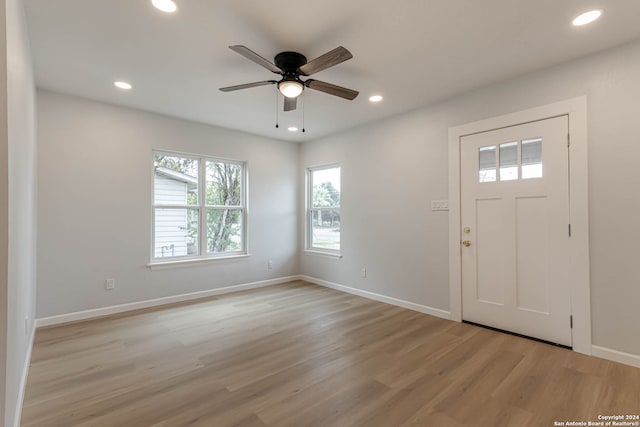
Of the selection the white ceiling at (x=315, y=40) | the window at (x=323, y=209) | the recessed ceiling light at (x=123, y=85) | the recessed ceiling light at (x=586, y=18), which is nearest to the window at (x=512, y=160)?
the white ceiling at (x=315, y=40)

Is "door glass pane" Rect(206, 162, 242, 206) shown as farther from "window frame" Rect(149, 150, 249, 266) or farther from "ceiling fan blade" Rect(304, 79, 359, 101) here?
"ceiling fan blade" Rect(304, 79, 359, 101)

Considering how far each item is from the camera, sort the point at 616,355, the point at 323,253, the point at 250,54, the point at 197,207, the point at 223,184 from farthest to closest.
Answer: the point at 323,253 → the point at 223,184 → the point at 197,207 → the point at 616,355 → the point at 250,54

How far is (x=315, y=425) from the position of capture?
1723mm

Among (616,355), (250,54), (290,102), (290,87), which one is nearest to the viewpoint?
(250,54)

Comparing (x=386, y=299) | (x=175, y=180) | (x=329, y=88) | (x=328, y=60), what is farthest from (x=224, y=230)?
(x=328, y=60)

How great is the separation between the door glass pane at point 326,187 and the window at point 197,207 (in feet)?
4.15

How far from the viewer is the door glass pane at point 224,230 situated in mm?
4625

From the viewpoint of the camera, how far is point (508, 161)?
3031 mm

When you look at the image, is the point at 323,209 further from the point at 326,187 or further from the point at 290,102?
the point at 290,102

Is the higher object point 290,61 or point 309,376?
point 290,61

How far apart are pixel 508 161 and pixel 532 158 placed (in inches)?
8.1

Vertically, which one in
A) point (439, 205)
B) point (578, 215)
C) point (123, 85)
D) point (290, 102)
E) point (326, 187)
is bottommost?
point (578, 215)

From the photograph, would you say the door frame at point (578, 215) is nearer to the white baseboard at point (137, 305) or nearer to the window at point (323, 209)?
the window at point (323, 209)

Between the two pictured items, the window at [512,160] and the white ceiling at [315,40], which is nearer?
the white ceiling at [315,40]
